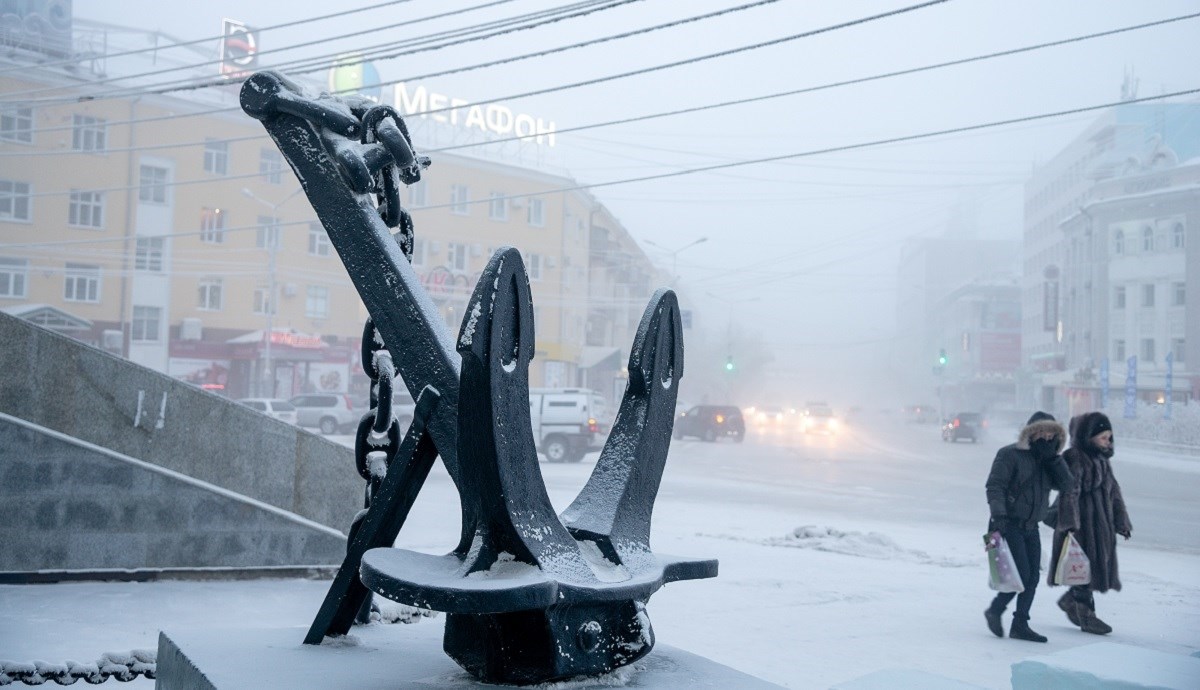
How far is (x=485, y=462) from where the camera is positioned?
263 centimetres

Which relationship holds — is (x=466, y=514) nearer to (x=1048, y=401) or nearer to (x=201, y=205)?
(x=201, y=205)

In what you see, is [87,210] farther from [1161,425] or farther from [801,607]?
[1161,425]

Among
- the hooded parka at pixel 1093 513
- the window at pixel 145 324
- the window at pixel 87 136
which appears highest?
the window at pixel 87 136

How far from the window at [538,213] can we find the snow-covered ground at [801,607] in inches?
1066

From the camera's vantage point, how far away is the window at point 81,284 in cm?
3331

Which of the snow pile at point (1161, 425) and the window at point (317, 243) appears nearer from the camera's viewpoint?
the snow pile at point (1161, 425)

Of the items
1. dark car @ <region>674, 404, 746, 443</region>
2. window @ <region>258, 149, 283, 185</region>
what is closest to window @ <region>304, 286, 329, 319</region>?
window @ <region>258, 149, 283, 185</region>

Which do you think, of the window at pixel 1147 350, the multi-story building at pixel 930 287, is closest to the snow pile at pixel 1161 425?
the window at pixel 1147 350

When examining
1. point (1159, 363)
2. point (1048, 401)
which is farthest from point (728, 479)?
point (1048, 401)

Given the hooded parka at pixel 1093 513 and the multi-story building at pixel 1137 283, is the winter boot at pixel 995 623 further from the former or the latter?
the multi-story building at pixel 1137 283

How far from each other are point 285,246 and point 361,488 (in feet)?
99.2

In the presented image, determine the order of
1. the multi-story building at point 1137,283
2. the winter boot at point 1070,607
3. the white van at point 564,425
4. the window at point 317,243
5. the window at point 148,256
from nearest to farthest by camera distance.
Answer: the winter boot at point 1070,607, the white van at point 564,425, the window at point 148,256, the window at point 317,243, the multi-story building at point 1137,283

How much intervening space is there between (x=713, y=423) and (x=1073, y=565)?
32610mm

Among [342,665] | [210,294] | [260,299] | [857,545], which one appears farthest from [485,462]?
[260,299]
